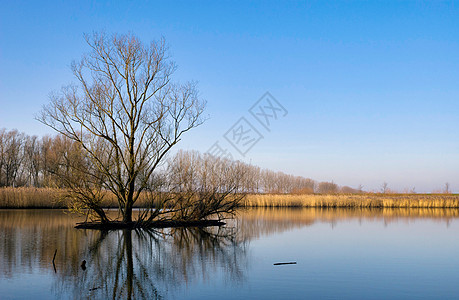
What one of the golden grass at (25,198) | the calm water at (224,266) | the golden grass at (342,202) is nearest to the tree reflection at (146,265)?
the calm water at (224,266)

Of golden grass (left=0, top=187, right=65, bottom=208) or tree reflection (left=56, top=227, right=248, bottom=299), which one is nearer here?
tree reflection (left=56, top=227, right=248, bottom=299)

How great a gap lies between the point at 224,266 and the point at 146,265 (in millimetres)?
1613

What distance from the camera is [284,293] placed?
21.8ft

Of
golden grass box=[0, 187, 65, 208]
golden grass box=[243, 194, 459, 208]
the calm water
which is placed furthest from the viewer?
golden grass box=[243, 194, 459, 208]

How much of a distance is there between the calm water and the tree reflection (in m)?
0.02

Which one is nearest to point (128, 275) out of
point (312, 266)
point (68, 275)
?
point (68, 275)

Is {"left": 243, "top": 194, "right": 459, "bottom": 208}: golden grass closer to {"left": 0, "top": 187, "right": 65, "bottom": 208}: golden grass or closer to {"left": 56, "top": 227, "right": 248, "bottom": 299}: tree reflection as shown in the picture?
{"left": 0, "top": 187, "right": 65, "bottom": 208}: golden grass

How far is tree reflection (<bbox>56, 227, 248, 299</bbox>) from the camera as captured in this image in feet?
22.3

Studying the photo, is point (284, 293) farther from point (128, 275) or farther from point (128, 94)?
point (128, 94)

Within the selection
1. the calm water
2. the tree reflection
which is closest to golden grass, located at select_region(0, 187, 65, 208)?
the calm water

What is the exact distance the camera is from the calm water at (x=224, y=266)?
6.75m

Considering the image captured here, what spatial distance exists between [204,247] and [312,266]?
3.53 m

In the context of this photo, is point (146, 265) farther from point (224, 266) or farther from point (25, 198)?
point (25, 198)

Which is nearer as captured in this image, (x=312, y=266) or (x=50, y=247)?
(x=312, y=266)
